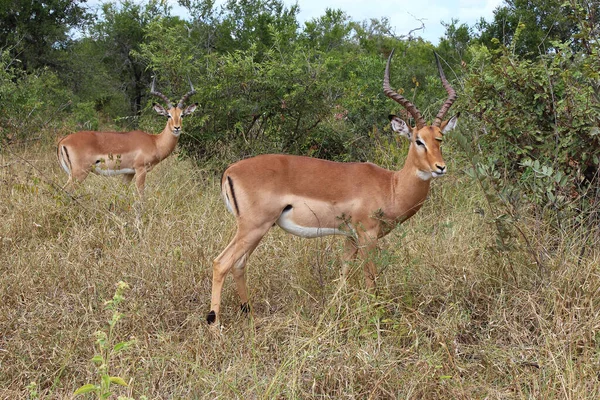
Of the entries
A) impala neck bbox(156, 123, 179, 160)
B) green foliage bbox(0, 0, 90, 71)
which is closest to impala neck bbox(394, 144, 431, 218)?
impala neck bbox(156, 123, 179, 160)

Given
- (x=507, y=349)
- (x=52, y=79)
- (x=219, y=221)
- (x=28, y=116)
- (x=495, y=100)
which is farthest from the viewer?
(x=52, y=79)

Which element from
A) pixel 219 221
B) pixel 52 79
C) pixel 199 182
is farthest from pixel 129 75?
pixel 219 221

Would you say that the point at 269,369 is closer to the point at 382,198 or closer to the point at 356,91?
the point at 382,198

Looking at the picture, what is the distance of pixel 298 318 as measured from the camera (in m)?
3.57

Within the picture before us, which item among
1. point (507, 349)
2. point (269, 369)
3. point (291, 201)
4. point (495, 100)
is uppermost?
point (495, 100)

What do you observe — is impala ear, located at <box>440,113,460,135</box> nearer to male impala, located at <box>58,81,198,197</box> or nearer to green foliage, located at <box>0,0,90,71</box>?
male impala, located at <box>58,81,198,197</box>

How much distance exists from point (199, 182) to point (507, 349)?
14.6 feet

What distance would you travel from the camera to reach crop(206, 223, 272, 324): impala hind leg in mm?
3963

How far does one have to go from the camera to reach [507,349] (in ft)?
11.0

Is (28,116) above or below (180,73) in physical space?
below

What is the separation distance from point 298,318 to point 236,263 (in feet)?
2.31

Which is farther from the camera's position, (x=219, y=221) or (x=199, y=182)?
(x=199, y=182)

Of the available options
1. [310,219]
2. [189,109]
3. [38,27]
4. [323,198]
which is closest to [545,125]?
[323,198]

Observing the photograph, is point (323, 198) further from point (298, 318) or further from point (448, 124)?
point (448, 124)
